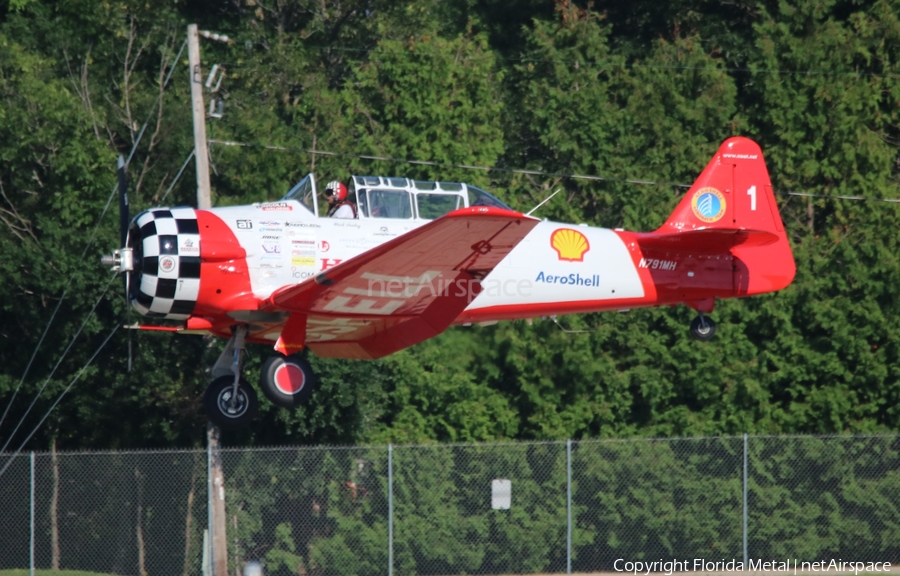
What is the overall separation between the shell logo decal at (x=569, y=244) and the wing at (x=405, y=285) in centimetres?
138

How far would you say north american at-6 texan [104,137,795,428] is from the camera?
11.1 metres

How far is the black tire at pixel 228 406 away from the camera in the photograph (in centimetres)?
1171

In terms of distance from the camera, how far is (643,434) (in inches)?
821

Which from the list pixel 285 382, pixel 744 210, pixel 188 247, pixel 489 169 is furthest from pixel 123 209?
pixel 489 169

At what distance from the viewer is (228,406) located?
11750 millimetres

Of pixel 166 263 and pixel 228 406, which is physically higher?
pixel 166 263

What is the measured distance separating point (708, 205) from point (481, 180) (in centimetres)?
689

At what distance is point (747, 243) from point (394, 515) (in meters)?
5.47

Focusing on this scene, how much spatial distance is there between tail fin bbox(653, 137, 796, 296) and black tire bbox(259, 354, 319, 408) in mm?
4641

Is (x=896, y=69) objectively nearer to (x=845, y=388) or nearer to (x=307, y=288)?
(x=845, y=388)

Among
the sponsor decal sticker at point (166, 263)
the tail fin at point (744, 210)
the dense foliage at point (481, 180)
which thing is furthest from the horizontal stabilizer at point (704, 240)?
the dense foliage at point (481, 180)

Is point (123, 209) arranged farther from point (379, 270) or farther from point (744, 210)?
point (744, 210)

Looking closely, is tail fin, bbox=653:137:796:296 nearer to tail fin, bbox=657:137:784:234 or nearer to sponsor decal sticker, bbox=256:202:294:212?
tail fin, bbox=657:137:784:234

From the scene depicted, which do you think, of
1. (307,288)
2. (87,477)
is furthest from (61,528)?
(307,288)
